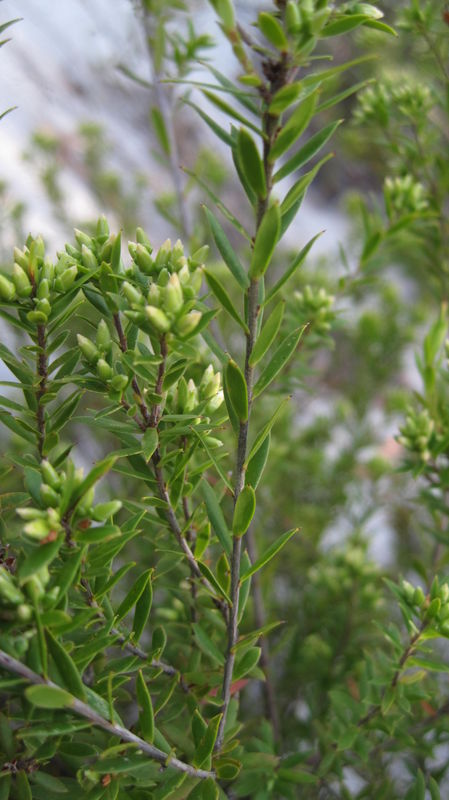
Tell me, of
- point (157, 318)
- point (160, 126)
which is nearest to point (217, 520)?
point (157, 318)

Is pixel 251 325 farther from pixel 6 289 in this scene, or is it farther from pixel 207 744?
pixel 207 744

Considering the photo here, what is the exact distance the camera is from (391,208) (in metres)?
0.82

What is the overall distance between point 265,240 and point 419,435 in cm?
42

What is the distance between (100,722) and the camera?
1.11ft

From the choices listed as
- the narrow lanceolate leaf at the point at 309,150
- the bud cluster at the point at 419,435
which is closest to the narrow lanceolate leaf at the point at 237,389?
the narrow lanceolate leaf at the point at 309,150

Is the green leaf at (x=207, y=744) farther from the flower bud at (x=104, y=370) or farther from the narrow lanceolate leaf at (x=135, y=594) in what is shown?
the flower bud at (x=104, y=370)

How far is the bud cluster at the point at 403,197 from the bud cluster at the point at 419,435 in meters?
0.29

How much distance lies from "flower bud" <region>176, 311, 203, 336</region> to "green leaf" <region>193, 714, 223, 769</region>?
24 cm

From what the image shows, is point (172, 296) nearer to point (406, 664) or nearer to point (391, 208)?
point (406, 664)

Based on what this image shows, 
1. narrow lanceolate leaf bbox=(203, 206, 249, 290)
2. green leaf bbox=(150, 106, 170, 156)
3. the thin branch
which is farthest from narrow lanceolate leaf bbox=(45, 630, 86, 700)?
green leaf bbox=(150, 106, 170, 156)

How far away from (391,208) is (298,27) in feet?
1.87

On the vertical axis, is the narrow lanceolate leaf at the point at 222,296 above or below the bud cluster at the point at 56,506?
above

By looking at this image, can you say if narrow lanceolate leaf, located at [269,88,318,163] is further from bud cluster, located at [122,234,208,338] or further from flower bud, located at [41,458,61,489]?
flower bud, located at [41,458,61,489]

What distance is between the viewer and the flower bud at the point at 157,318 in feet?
1.05
